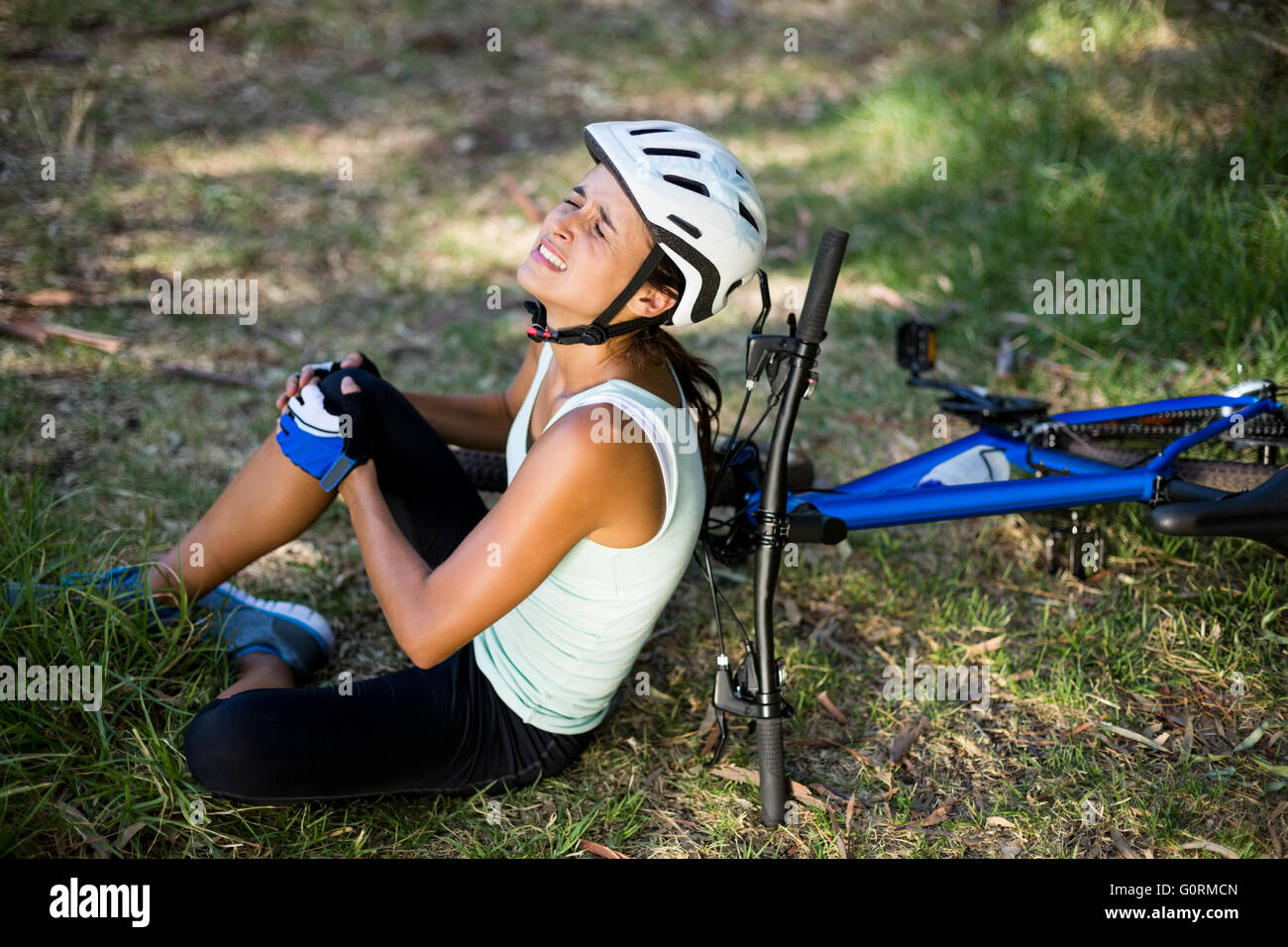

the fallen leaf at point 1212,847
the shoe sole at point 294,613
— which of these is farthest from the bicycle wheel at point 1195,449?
the shoe sole at point 294,613

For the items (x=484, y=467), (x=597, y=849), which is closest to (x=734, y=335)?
(x=484, y=467)

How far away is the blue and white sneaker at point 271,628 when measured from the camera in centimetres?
337

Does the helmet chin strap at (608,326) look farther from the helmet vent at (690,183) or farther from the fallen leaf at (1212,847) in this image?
the fallen leaf at (1212,847)

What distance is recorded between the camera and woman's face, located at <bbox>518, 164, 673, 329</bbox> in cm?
266

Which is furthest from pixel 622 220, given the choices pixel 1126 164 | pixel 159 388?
pixel 1126 164

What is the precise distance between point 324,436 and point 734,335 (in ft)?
10.3

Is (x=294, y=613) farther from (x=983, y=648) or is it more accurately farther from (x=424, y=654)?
(x=983, y=648)

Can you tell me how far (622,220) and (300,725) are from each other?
1.53m

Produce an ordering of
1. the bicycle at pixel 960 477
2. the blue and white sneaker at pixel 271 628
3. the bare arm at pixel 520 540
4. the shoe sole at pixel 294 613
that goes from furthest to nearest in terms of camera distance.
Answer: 1. the shoe sole at pixel 294 613
2. the blue and white sneaker at pixel 271 628
3. the bicycle at pixel 960 477
4. the bare arm at pixel 520 540

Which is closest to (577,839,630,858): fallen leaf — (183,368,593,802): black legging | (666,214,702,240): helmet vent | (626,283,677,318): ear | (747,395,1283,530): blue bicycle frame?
(183,368,593,802): black legging

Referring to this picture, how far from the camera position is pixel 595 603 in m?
2.74

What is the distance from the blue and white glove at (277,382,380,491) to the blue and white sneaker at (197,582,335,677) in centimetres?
65

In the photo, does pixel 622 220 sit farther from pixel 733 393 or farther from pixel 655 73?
pixel 655 73

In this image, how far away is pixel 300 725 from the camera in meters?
2.78
